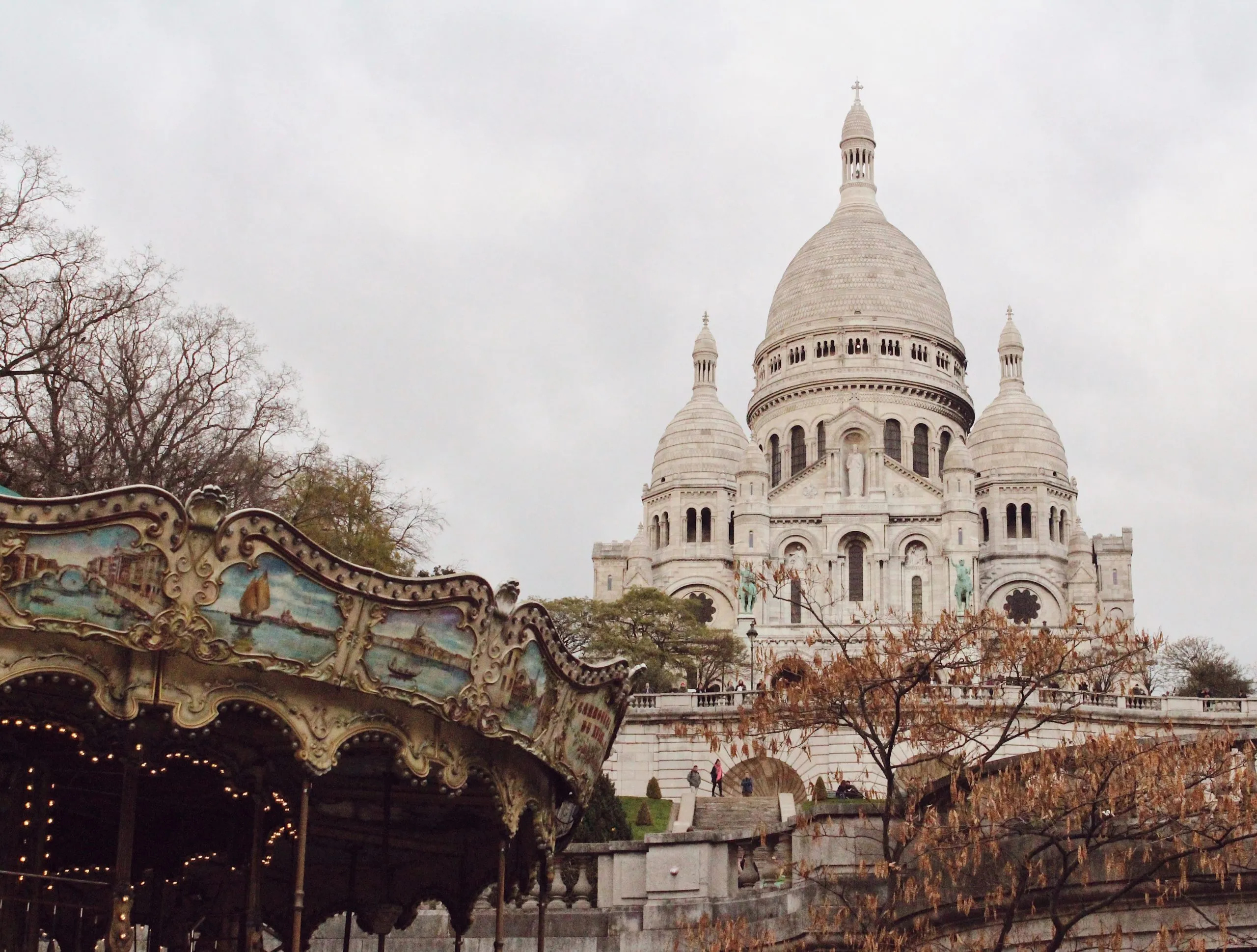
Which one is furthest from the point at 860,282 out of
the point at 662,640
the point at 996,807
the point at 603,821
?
the point at 996,807

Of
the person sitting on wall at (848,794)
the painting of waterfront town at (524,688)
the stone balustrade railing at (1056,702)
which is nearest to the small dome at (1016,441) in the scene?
the stone balustrade railing at (1056,702)

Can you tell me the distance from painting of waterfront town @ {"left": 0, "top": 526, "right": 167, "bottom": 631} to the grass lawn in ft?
62.0

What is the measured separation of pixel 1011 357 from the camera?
89.4 meters

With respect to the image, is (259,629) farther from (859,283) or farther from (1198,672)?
(859,283)

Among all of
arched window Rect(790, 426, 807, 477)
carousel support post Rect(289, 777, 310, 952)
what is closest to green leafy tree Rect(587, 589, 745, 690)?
arched window Rect(790, 426, 807, 477)

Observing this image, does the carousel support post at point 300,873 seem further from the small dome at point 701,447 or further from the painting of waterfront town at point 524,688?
the small dome at point 701,447

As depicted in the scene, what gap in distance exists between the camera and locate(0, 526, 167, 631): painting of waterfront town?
13.5 m

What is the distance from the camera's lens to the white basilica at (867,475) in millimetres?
78438

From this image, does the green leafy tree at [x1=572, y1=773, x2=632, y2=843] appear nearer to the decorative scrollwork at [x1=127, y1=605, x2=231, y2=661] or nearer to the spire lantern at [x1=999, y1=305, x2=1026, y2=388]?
the decorative scrollwork at [x1=127, y1=605, x2=231, y2=661]

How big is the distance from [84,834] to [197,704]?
6.55 metres

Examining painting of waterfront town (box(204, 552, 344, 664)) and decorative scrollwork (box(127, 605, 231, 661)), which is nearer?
decorative scrollwork (box(127, 605, 231, 661))

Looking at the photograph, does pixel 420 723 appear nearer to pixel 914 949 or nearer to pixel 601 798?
pixel 914 949

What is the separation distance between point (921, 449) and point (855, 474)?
5.72 metres

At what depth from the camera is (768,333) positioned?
91000 millimetres
